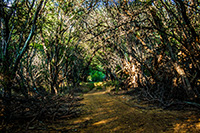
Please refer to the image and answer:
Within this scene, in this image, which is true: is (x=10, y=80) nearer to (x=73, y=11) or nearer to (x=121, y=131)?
(x=121, y=131)

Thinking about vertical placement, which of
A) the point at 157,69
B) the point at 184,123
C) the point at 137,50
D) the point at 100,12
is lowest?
the point at 184,123

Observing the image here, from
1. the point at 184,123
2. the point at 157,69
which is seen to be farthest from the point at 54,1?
the point at 184,123

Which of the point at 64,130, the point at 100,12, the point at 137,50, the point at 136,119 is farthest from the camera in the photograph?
the point at 100,12

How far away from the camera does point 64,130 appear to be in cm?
287

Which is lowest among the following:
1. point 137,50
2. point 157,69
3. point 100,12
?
point 157,69

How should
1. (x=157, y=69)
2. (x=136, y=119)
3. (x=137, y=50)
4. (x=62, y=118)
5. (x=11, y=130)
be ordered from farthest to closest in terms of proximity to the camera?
(x=137, y=50) → (x=157, y=69) → (x=62, y=118) → (x=136, y=119) → (x=11, y=130)

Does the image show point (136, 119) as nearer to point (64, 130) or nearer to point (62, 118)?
point (64, 130)

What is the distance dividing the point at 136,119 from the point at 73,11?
21.3 ft

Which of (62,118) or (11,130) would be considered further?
(62,118)

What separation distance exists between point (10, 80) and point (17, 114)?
2.88ft

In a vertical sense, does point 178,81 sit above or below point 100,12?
below

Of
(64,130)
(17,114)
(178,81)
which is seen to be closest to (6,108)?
(17,114)

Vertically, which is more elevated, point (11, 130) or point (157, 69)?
point (157, 69)

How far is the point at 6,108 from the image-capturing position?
2.95 meters
